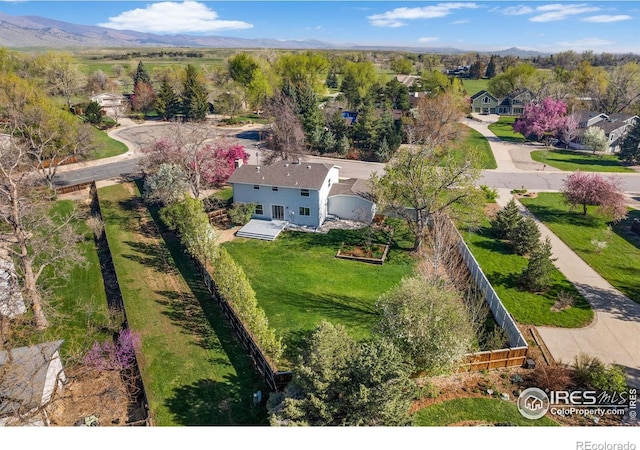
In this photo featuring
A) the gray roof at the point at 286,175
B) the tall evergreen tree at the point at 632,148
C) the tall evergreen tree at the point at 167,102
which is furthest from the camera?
the tall evergreen tree at the point at 167,102

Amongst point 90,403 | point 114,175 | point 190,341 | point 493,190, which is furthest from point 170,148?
point 493,190

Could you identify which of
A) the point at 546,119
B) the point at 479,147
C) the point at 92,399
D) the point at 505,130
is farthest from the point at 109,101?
the point at 546,119

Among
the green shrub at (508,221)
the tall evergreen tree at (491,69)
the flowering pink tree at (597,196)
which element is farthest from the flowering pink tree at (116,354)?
the tall evergreen tree at (491,69)

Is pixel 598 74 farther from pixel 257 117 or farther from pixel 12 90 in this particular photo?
pixel 12 90

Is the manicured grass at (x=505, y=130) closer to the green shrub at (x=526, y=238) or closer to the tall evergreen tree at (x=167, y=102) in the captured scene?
the green shrub at (x=526, y=238)

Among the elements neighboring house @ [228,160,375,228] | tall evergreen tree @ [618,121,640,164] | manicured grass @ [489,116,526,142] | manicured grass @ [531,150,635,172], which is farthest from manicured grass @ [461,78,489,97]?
neighboring house @ [228,160,375,228]

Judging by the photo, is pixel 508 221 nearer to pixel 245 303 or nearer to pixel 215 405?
pixel 245 303
